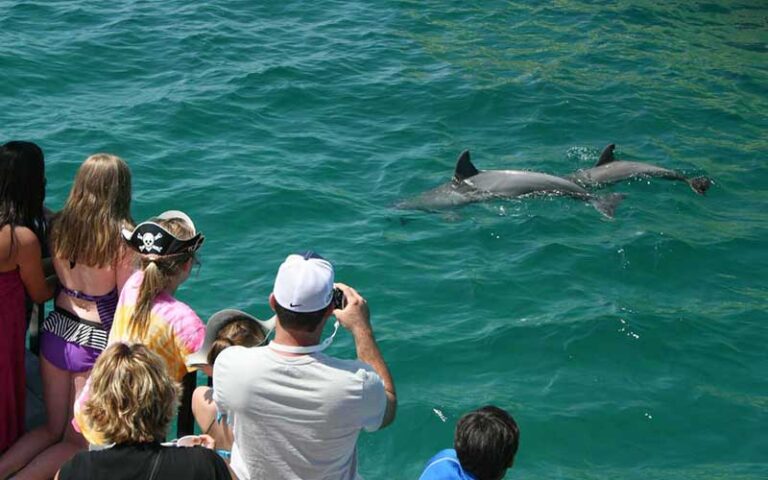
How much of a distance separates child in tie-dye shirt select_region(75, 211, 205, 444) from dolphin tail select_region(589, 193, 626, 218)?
824cm

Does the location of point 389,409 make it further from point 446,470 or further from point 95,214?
point 95,214

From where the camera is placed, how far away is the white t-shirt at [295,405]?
413 centimetres

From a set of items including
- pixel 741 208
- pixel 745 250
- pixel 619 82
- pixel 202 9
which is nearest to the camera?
pixel 745 250

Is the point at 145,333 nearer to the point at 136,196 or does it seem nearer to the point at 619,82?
the point at 136,196

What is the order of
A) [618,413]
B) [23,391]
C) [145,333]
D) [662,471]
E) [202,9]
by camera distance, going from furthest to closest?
[202,9], [618,413], [662,471], [23,391], [145,333]

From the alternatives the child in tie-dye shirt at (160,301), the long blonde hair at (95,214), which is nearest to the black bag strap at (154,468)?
the child in tie-dye shirt at (160,301)

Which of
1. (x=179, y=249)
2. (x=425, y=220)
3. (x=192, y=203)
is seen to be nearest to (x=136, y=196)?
(x=192, y=203)

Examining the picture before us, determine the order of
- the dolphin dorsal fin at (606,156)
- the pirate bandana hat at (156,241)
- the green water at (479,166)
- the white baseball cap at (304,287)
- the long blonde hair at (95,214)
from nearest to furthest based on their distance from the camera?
the white baseball cap at (304,287) < the pirate bandana hat at (156,241) < the long blonde hair at (95,214) < the green water at (479,166) < the dolphin dorsal fin at (606,156)

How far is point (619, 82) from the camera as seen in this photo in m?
16.6

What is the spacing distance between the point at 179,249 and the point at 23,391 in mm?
1358

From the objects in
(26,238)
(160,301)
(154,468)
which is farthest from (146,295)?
(154,468)

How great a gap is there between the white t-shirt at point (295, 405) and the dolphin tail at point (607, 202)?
8589 mm

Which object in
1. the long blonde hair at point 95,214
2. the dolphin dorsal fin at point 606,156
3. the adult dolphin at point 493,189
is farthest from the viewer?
the dolphin dorsal fin at point 606,156

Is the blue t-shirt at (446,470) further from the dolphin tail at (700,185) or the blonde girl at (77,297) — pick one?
the dolphin tail at (700,185)
